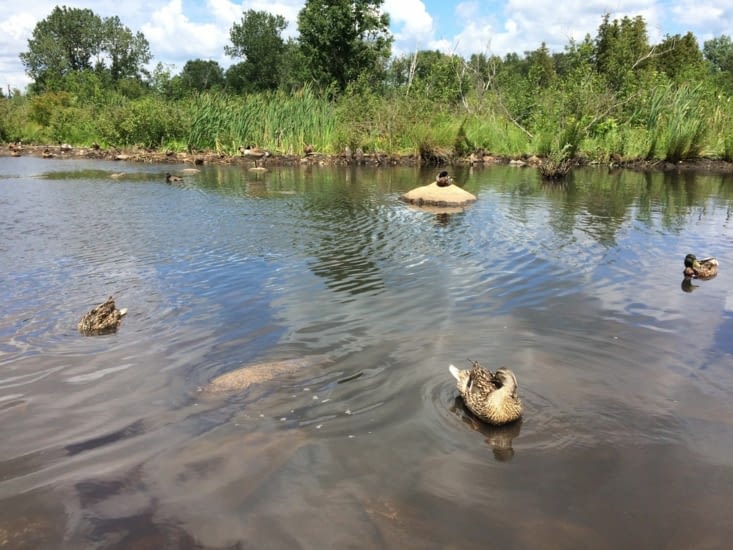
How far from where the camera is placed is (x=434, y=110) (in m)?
27.6

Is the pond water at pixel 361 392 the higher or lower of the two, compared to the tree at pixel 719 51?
lower

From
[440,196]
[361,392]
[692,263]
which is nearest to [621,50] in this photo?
[440,196]

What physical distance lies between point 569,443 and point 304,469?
5.89 feet

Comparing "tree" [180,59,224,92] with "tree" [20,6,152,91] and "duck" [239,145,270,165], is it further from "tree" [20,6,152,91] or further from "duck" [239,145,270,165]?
"duck" [239,145,270,165]

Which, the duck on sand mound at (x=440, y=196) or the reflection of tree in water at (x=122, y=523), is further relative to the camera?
the duck on sand mound at (x=440, y=196)

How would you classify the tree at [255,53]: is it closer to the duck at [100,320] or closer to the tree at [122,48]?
the tree at [122,48]

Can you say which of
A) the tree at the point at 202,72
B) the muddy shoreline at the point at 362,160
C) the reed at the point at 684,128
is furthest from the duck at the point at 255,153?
the tree at the point at 202,72

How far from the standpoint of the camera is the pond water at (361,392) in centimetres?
306

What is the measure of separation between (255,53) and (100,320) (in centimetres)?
6616

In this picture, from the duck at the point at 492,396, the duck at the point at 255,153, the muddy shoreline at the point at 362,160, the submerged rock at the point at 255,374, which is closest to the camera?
the duck at the point at 492,396

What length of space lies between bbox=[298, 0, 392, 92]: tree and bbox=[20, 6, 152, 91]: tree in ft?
163

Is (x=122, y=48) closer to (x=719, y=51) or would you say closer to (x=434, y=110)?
(x=434, y=110)

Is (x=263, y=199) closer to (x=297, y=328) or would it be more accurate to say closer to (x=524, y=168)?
(x=297, y=328)

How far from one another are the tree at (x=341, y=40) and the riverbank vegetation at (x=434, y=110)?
79 mm
